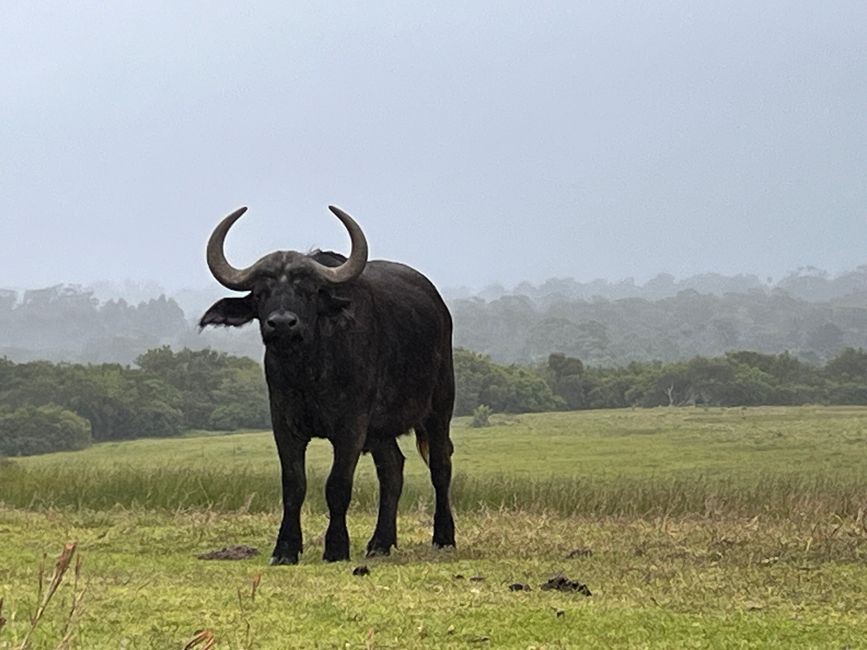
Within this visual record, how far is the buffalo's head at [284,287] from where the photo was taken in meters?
8.05

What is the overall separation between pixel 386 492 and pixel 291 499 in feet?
3.20

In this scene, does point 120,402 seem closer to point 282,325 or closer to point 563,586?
point 282,325

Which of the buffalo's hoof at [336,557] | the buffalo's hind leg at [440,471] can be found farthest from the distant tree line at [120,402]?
the buffalo's hoof at [336,557]

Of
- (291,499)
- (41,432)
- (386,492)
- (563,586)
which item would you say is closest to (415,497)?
(386,492)

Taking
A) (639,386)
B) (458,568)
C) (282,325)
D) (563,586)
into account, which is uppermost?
(282,325)

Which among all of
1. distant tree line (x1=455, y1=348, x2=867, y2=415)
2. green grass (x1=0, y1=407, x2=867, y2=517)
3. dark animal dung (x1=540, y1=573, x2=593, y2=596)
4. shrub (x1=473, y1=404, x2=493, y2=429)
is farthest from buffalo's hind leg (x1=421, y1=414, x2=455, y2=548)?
distant tree line (x1=455, y1=348, x2=867, y2=415)

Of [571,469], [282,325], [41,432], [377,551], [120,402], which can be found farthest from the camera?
[120,402]

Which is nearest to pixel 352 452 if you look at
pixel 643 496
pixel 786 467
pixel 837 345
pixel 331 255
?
pixel 331 255

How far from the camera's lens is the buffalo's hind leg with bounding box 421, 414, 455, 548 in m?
9.37

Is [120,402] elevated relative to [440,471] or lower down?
lower down

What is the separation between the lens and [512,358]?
5669 inches

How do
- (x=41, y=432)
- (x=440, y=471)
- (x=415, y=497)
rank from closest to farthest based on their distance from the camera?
(x=440, y=471) → (x=415, y=497) → (x=41, y=432)

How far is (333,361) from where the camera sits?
A: 8438 mm

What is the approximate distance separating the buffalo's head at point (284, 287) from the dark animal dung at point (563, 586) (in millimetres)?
2339
